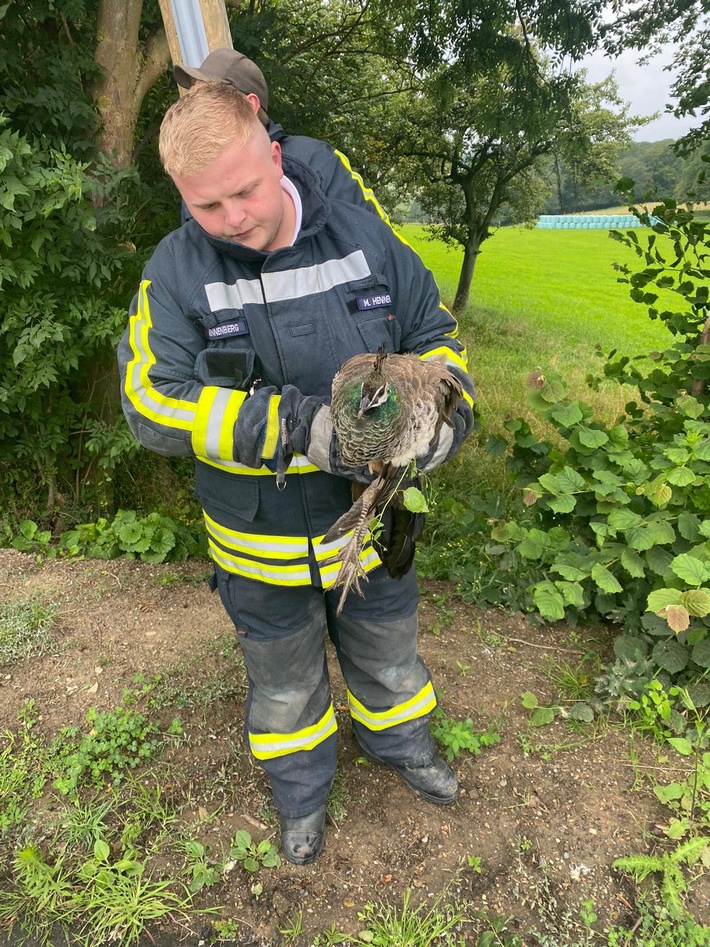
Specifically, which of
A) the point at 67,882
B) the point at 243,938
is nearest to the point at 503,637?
the point at 243,938

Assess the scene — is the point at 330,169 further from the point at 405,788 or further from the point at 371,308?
the point at 405,788

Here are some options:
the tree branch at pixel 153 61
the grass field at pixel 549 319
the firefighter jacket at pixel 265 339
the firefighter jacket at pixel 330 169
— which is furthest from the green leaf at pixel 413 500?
the tree branch at pixel 153 61

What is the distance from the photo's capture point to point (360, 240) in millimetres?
1774

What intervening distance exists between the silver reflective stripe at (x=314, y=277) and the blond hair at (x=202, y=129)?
0.33 metres

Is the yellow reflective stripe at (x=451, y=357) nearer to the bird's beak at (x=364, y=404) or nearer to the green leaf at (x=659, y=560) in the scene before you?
the bird's beak at (x=364, y=404)

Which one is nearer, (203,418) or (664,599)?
(203,418)

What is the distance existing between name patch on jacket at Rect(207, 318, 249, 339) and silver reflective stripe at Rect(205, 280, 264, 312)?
0.14 feet

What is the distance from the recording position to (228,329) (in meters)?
1.69

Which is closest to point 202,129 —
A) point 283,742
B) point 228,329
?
point 228,329

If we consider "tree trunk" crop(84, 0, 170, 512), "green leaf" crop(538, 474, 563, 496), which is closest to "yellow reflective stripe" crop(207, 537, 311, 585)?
"green leaf" crop(538, 474, 563, 496)

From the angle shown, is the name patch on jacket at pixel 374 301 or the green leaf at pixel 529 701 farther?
the green leaf at pixel 529 701

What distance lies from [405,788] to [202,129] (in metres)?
2.43

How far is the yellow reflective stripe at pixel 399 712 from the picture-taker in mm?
2336

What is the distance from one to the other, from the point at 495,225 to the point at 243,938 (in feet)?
26.2
